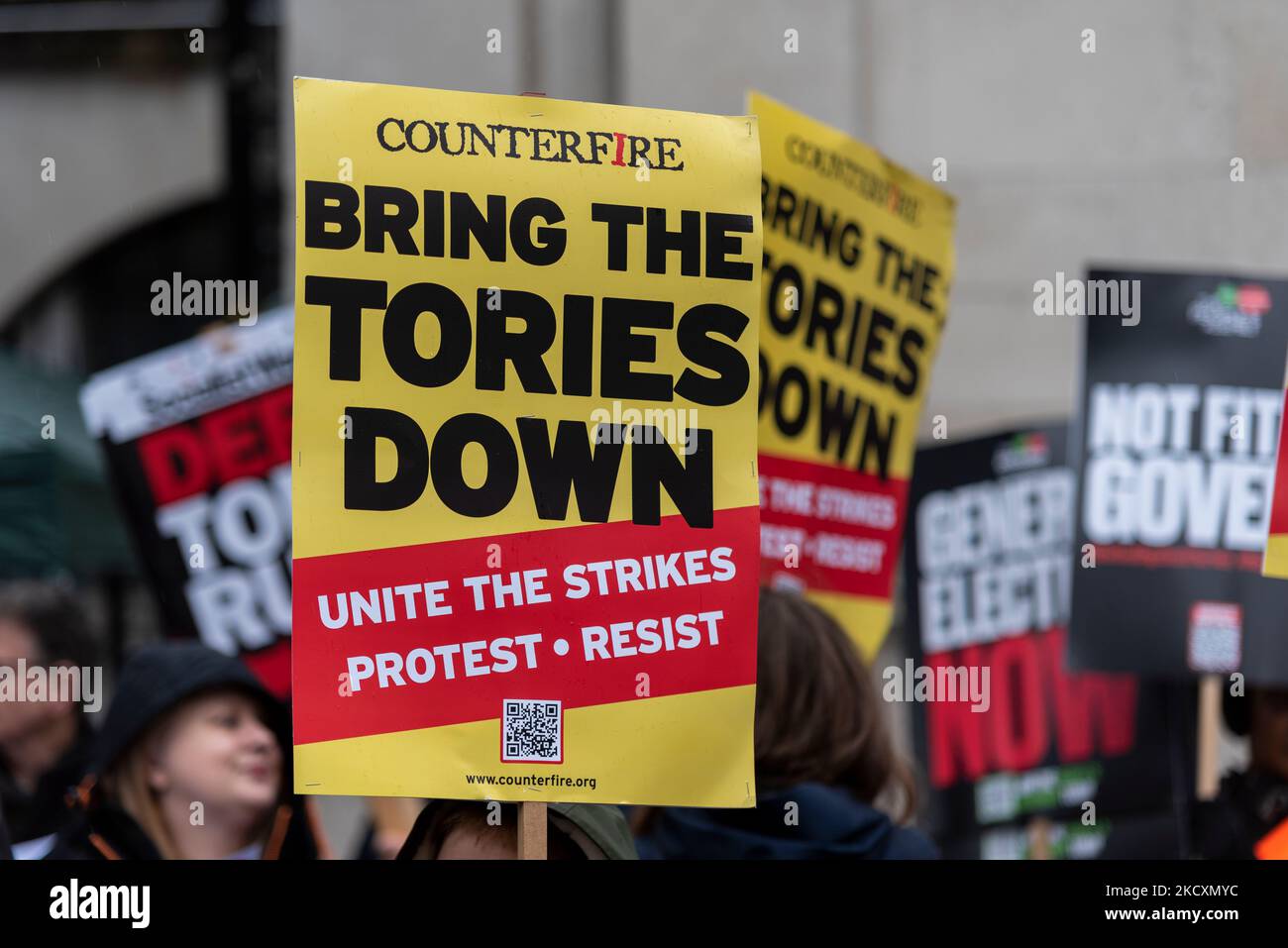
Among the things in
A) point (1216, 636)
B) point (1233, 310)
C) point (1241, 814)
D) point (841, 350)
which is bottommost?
point (1241, 814)

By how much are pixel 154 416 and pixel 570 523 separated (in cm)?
216

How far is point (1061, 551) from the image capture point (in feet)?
15.5

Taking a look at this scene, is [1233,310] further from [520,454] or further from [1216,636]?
[520,454]

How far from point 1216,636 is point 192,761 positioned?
2.34 m

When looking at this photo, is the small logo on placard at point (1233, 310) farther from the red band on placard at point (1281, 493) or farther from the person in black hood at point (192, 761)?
the person in black hood at point (192, 761)

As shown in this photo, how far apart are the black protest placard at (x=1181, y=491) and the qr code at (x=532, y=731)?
2191 millimetres

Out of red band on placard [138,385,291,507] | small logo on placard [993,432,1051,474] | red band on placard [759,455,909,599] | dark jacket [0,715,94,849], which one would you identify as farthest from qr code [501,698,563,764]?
small logo on placard [993,432,1051,474]

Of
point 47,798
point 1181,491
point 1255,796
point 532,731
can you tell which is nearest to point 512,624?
point 532,731

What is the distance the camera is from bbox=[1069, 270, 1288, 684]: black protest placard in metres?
4.18

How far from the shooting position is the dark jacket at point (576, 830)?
7.90ft

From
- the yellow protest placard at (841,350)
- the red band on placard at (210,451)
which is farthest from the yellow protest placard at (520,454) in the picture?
the red band on placard at (210,451)

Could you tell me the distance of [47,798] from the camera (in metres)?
4.13

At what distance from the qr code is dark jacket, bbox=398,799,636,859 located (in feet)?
0.31
